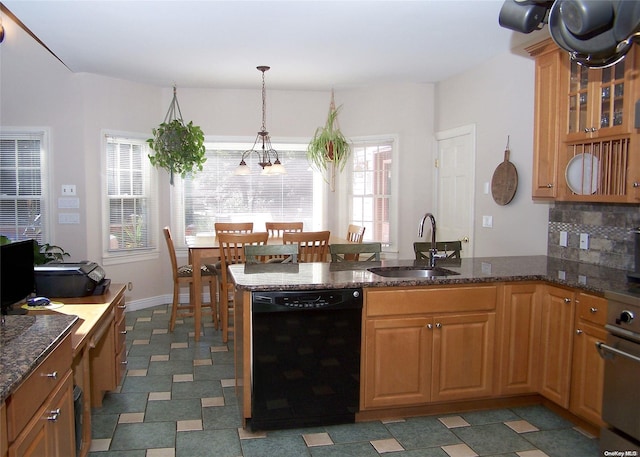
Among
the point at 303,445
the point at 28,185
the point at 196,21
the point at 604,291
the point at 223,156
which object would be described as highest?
the point at 196,21

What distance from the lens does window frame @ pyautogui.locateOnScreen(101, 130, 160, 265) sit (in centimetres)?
576

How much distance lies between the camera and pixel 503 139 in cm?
459

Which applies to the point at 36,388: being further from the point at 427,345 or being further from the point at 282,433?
the point at 427,345

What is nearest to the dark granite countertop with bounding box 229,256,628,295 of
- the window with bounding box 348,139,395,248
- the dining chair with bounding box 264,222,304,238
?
the dining chair with bounding box 264,222,304,238

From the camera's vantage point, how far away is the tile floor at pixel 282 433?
2797mm

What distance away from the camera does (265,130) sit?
638 centimetres

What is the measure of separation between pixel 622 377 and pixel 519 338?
2.36ft

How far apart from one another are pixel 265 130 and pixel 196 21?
8.48 feet

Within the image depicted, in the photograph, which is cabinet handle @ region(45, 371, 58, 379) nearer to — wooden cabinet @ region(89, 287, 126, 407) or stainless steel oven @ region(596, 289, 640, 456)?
wooden cabinet @ region(89, 287, 126, 407)

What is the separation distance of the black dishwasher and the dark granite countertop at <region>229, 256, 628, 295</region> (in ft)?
0.24

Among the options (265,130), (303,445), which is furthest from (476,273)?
(265,130)

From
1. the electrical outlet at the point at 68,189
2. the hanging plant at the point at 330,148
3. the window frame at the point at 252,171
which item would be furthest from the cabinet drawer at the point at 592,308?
the electrical outlet at the point at 68,189

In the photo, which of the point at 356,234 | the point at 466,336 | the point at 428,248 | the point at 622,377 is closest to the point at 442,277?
the point at 466,336

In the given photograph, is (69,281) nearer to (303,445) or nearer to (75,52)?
(303,445)
